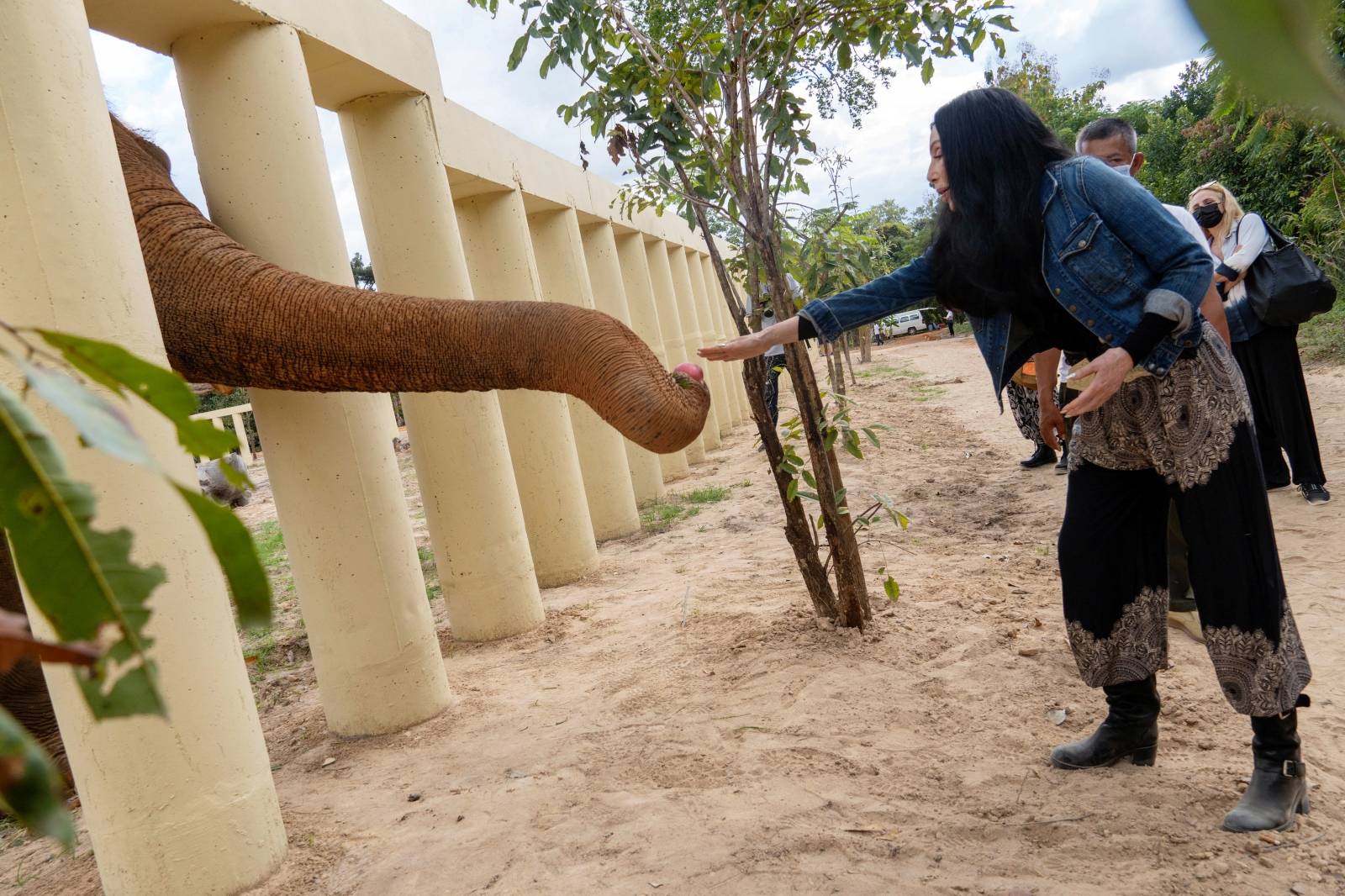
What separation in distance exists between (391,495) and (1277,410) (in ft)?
14.5

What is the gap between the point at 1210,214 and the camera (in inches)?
210

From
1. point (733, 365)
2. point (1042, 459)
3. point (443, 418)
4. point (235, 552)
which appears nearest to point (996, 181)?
point (235, 552)

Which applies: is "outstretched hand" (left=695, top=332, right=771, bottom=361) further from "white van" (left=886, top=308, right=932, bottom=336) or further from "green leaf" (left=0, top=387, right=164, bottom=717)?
"white van" (left=886, top=308, right=932, bottom=336)

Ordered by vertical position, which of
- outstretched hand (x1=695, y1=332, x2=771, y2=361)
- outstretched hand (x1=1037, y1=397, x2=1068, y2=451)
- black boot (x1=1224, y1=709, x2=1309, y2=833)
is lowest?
black boot (x1=1224, y1=709, x2=1309, y2=833)

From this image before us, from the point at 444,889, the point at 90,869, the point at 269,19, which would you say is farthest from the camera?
the point at 269,19

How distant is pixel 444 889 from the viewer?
9.11 ft

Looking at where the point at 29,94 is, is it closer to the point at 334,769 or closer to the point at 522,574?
the point at 334,769

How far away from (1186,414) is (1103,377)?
1.22 ft

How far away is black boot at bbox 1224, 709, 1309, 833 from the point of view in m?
2.47

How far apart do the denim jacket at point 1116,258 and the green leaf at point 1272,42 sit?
7.19ft

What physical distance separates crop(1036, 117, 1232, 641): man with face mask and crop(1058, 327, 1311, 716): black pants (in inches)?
13.6

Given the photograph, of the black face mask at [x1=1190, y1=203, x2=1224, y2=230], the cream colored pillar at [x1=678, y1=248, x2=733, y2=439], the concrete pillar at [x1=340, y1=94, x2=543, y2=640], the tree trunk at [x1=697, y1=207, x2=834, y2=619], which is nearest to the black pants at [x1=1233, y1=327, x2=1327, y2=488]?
the black face mask at [x1=1190, y1=203, x2=1224, y2=230]

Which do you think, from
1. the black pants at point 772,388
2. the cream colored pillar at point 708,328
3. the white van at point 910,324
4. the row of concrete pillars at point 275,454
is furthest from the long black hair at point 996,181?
the white van at point 910,324

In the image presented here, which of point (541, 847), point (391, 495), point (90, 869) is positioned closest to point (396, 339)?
point (391, 495)
